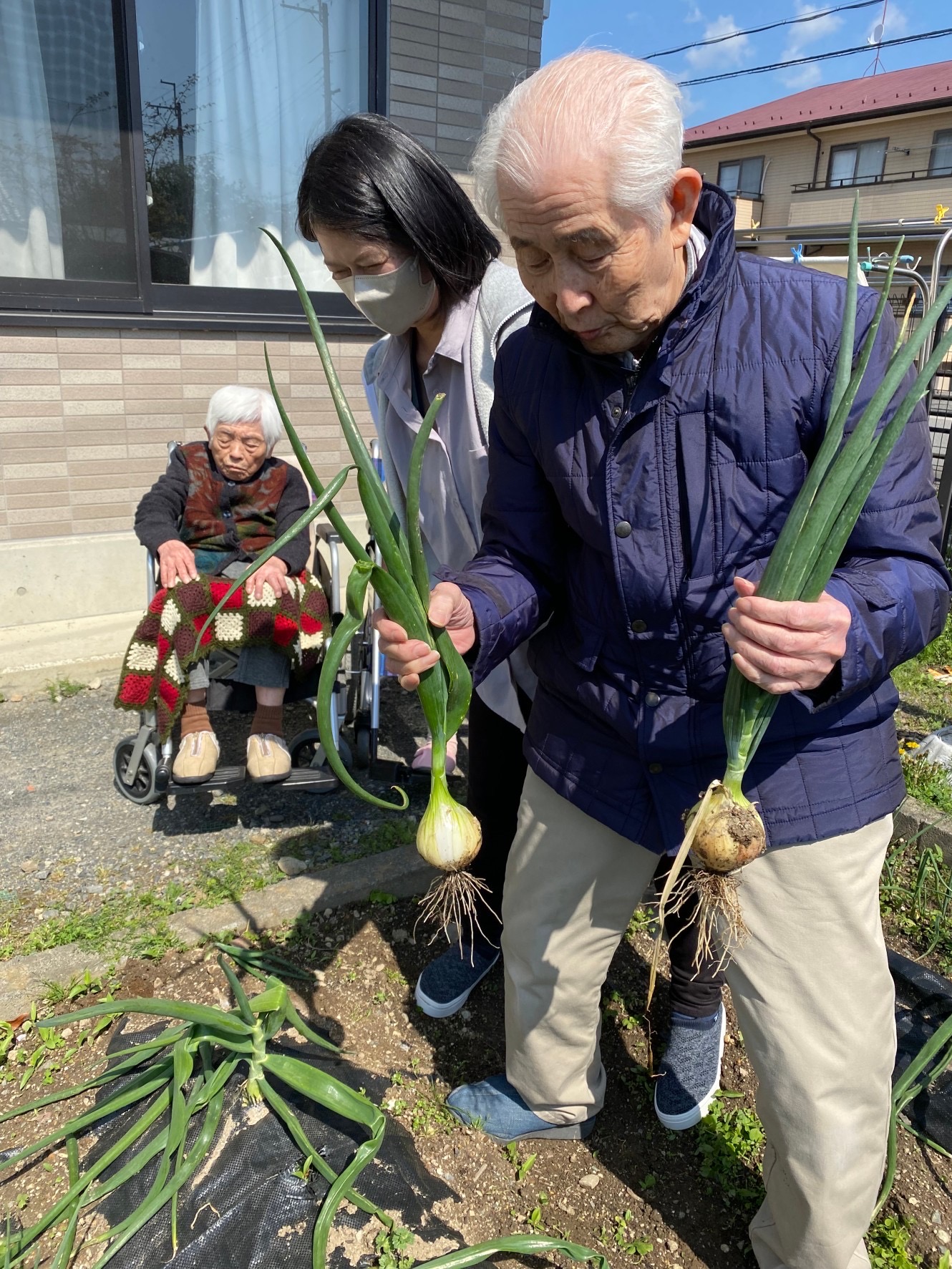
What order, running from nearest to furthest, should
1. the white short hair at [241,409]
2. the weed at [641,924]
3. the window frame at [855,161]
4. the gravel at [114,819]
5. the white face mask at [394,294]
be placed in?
the white face mask at [394,294] < the weed at [641,924] < the gravel at [114,819] < the white short hair at [241,409] < the window frame at [855,161]

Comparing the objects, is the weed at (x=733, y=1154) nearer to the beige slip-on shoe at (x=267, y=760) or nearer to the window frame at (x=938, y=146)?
the beige slip-on shoe at (x=267, y=760)

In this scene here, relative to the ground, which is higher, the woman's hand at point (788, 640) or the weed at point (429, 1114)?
the woman's hand at point (788, 640)

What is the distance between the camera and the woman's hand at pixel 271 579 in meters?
3.22

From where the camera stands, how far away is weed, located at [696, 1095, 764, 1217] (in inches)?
79.1

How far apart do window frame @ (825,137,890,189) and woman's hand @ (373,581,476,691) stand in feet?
92.4

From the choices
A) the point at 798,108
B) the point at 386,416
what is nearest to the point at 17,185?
the point at 386,416

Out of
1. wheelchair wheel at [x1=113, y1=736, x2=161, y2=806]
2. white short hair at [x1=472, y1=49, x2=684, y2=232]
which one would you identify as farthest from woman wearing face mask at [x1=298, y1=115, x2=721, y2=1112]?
wheelchair wheel at [x1=113, y1=736, x2=161, y2=806]

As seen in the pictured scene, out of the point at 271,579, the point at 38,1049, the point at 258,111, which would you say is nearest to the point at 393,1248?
the point at 38,1049

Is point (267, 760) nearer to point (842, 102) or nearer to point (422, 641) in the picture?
point (422, 641)

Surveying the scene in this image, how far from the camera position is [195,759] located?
3053 millimetres

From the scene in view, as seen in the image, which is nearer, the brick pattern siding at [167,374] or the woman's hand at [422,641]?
the woman's hand at [422,641]

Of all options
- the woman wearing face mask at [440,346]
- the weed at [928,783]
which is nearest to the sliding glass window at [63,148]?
the woman wearing face mask at [440,346]

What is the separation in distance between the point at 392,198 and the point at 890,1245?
2.41 m

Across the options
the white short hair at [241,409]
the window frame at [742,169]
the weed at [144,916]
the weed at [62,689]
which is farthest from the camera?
the window frame at [742,169]
